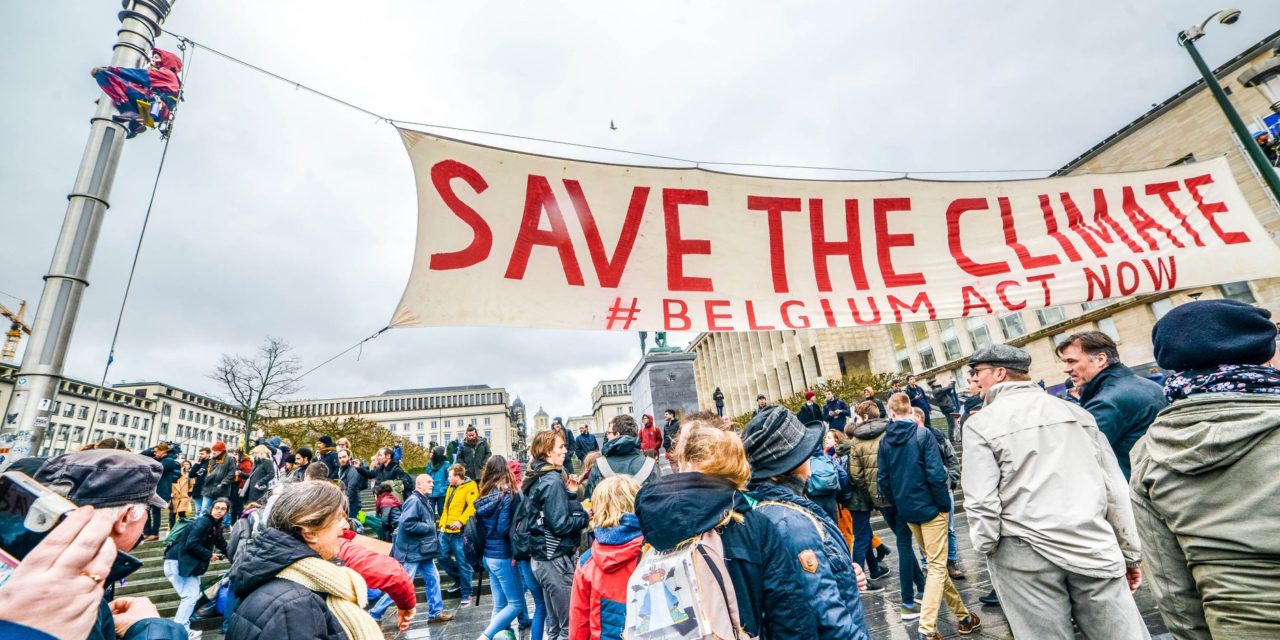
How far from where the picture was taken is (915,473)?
177 inches

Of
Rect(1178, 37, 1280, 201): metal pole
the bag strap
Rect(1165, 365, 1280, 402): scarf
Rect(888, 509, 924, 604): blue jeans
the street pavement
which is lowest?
the street pavement

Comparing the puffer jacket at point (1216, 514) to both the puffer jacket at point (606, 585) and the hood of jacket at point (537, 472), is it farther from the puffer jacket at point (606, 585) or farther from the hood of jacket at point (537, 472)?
the hood of jacket at point (537, 472)

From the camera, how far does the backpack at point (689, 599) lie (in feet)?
5.77

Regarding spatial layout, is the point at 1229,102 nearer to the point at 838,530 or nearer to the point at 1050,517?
the point at 1050,517

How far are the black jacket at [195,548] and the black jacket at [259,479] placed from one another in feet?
6.30

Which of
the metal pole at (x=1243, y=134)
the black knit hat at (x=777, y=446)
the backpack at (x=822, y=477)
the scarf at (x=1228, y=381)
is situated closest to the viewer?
the scarf at (x=1228, y=381)

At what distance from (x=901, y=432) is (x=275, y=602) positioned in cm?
447

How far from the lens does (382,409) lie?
382 ft

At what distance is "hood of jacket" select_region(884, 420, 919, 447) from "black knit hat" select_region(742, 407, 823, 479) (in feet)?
9.03

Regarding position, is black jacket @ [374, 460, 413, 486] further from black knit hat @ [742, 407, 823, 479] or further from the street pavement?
black knit hat @ [742, 407, 823, 479]

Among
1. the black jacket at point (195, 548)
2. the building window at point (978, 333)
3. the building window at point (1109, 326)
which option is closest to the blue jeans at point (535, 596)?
the black jacket at point (195, 548)

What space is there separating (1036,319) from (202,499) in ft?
140

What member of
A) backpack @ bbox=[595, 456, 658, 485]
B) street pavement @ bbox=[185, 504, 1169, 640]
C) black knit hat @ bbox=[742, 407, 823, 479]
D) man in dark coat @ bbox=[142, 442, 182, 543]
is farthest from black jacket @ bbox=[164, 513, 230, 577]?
black knit hat @ bbox=[742, 407, 823, 479]

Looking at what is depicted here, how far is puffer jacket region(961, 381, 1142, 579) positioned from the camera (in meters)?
2.55
